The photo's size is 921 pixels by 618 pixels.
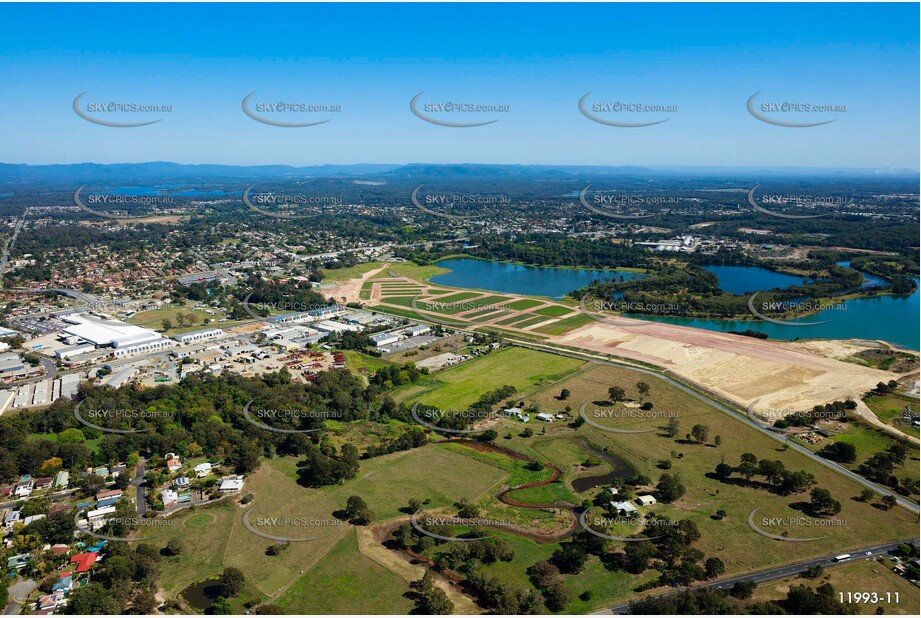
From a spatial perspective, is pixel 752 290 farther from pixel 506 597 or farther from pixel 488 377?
pixel 506 597

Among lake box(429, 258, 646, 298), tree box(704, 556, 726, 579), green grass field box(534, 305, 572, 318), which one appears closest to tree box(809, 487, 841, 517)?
tree box(704, 556, 726, 579)

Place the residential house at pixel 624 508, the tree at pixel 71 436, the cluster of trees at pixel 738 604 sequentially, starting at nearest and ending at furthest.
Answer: the cluster of trees at pixel 738 604
the residential house at pixel 624 508
the tree at pixel 71 436

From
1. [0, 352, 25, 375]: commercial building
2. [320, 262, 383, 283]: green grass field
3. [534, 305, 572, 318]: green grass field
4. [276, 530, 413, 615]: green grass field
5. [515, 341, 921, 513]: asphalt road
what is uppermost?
[320, 262, 383, 283]: green grass field

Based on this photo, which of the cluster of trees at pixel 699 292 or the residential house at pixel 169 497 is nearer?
the residential house at pixel 169 497

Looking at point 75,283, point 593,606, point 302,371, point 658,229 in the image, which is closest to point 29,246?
point 75,283

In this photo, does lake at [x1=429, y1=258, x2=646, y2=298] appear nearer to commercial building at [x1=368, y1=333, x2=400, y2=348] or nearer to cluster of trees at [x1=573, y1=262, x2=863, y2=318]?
cluster of trees at [x1=573, y1=262, x2=863, y2=318]

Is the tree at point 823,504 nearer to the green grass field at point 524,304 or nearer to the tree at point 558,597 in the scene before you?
the tree at point 558,597

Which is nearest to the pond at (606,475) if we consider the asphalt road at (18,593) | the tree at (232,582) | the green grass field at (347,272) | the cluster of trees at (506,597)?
the cluster of trees at (506,597)
